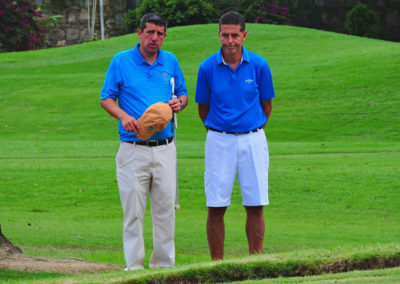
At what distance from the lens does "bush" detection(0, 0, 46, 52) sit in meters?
37.4

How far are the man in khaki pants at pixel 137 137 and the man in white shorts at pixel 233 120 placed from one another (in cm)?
33

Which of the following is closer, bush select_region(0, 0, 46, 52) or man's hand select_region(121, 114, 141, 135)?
man's hand select_region(121, 114, 141, 135)

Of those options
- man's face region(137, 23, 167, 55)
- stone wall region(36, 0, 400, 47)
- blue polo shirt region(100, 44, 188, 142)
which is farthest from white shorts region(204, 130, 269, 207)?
stone wall region(36, 0, 400, 47)

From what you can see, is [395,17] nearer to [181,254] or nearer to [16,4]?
[16,4]

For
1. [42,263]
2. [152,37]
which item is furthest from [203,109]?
[42,263]

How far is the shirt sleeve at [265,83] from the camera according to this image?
7000 mm

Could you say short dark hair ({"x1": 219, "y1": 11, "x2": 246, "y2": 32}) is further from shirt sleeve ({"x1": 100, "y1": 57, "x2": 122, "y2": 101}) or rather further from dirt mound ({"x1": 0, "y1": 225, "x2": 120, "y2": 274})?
dirt mound ({"x1": 0, "y1": 225, "x2": 120, "y2": 274})

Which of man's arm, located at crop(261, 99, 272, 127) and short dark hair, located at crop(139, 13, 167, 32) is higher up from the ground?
short dark hair, located at crop(139, 13, 167, 32)

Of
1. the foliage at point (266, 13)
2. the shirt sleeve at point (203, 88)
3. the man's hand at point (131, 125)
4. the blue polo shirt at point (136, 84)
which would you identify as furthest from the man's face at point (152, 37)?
the foliage at point (266, 13)

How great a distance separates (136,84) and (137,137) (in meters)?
0.45

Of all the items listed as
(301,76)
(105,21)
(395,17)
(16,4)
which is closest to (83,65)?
(16,4)

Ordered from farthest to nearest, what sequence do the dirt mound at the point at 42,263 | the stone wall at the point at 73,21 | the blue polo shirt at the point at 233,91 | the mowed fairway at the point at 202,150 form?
1. the stone wall at the point at 73,21
2. the mowed fairway at the point at 202,150
3. the dirt mound at the point at 42,263
4. the blue polo shirt at the point at 233,91

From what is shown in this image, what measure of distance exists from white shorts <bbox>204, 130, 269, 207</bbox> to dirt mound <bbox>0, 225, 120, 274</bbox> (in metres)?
1.76

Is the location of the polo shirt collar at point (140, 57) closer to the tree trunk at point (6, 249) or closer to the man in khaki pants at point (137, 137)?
the man in khaki pants at point (137, 137)
